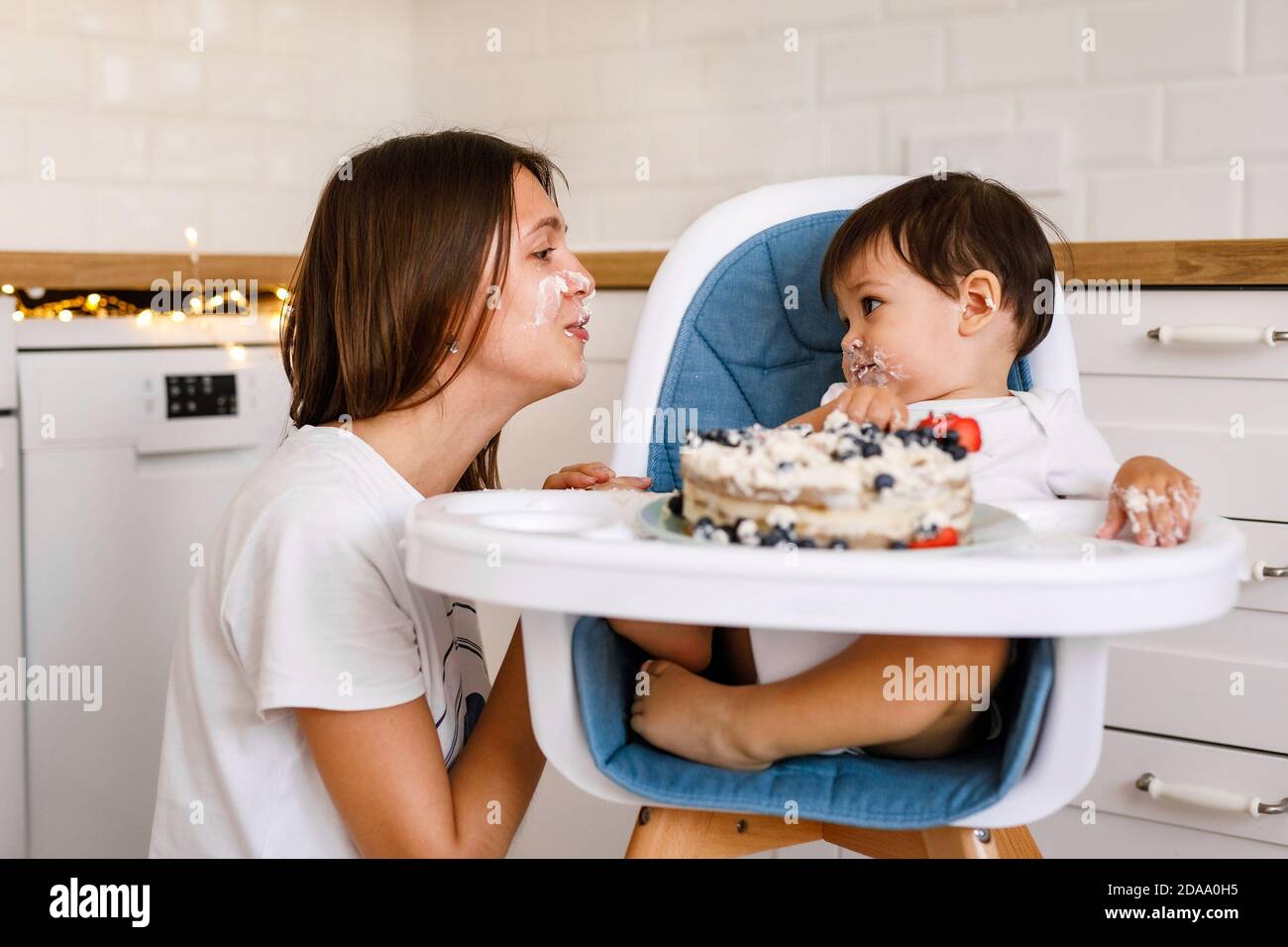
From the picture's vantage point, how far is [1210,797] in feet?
4.61

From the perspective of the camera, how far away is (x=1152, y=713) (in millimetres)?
1464

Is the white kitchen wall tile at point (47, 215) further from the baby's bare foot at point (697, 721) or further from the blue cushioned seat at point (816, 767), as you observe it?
the baby's bare foot at point (697, 721)

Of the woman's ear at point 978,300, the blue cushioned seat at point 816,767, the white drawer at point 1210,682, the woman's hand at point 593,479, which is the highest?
the woman's ear at point 978,300

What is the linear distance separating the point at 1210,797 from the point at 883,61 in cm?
124

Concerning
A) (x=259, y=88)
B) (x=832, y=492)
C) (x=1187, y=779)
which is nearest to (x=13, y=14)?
(x=259, y=88)

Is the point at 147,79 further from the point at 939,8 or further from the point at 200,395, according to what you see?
the point at 939,8

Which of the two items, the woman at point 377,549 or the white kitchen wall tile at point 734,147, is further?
the white kitchen wall tile at point 734,147

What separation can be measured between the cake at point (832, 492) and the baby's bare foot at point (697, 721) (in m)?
0.16

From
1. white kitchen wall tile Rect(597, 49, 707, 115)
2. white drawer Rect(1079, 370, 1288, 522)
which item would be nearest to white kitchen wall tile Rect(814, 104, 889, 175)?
white kitchen wall tile Rect(597, 49, 707, 115)

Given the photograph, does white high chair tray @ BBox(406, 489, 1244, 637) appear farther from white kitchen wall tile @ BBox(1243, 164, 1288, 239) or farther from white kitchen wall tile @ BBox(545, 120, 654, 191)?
white kitchen wall tile @ BBox(545, 120, 654, 191)

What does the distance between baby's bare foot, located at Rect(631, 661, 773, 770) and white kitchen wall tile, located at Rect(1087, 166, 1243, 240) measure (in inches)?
50.3

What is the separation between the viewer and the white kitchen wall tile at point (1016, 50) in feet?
6.36

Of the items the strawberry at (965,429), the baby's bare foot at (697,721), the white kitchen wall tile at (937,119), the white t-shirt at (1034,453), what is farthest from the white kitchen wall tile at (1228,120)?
the baby's bare foot at (697,721)

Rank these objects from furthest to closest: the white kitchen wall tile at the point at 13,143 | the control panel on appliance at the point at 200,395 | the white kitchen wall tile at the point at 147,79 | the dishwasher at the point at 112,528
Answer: the white kitchen wall tile at the point at 147,79
the white kitchen wall tile at the point at 13,143
the control panel on appliance at the point at 200,395
the dishwasher at the point at 112,528
